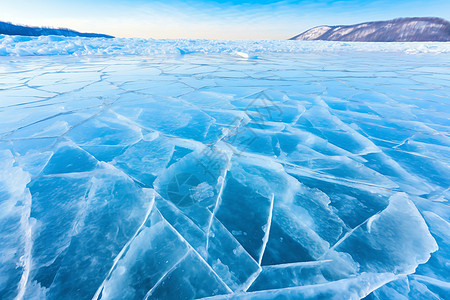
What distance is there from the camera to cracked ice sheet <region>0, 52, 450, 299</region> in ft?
2.46

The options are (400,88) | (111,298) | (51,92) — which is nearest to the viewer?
(111,298)

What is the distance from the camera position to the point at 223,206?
1.09 meters

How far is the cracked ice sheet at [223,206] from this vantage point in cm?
75

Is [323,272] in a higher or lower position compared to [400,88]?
lower

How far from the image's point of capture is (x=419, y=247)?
2.84 ft

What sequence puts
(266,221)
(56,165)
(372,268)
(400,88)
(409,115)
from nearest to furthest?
(372,268) < (266,221) < (56,165) < (409,115) < (400,88)

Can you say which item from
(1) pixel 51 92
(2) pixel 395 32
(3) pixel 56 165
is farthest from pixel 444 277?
(2) pixel 395 32

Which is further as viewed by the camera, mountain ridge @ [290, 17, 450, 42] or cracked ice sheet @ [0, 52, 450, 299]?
mountain ridge @ [290, 17, 450, 42]

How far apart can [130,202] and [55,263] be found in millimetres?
378

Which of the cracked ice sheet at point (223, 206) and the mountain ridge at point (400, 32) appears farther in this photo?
the mountain ridge at point (400, 32)

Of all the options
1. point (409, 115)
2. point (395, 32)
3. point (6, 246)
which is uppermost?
point (395, 32)

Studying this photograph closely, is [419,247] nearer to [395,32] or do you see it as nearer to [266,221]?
[266,221]

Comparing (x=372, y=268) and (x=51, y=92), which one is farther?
(x=51, y=92)

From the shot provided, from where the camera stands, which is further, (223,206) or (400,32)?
(400,32)
